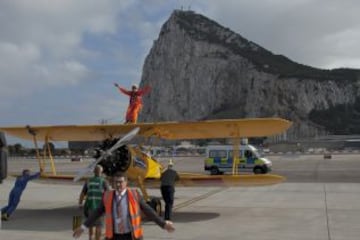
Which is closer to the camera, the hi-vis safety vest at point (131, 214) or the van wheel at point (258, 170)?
the hi-vis safety vest at point (131, 214)

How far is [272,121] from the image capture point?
1359 cm

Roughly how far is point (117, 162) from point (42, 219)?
2.37 metres

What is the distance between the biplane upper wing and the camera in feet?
46.1

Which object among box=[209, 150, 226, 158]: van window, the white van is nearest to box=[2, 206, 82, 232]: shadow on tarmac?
the white van

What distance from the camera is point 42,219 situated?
537 inches

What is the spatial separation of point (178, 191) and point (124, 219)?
15468mm

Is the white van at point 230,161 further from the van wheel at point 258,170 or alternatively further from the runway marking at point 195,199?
the runway marking at point 195,199

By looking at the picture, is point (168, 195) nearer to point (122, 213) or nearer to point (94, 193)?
point (94, 193)

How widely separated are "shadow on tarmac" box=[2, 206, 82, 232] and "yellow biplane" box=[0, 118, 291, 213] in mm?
1171

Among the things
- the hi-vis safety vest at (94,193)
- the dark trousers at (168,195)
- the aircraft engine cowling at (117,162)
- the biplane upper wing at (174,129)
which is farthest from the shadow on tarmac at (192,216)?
the hi-vis safety vest at (94,193)

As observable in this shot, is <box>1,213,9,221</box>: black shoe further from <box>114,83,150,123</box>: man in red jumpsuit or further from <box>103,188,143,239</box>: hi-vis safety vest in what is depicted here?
<box>103,188,143,239</box>: hi-vis safety vest

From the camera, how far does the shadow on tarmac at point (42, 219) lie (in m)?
12.2

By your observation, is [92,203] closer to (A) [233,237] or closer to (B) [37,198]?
(A) [233,237]

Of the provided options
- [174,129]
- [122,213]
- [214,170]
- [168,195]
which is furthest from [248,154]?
[122,213]
